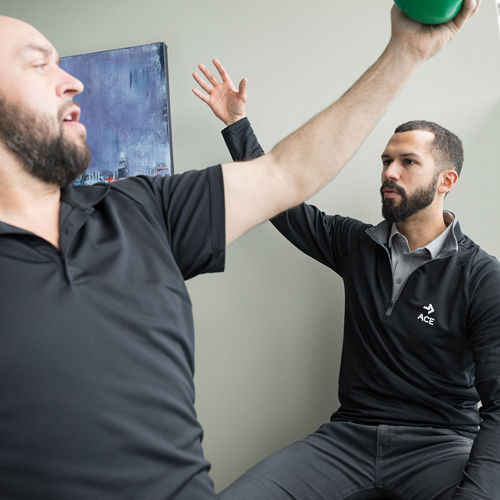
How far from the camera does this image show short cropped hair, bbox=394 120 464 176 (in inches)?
71.9

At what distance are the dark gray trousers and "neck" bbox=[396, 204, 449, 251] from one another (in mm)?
577

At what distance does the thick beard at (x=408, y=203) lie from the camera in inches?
69.6

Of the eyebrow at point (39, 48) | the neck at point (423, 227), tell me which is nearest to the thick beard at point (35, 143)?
the eyebrow at point (39, 48)

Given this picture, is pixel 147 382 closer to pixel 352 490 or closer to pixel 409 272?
pixel 352 490

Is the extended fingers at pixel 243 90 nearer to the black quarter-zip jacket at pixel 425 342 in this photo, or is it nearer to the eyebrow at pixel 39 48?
the black quarter-zip jacket at pixel 425 342

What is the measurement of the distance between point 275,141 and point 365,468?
1198 millimetres

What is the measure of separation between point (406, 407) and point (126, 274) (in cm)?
104

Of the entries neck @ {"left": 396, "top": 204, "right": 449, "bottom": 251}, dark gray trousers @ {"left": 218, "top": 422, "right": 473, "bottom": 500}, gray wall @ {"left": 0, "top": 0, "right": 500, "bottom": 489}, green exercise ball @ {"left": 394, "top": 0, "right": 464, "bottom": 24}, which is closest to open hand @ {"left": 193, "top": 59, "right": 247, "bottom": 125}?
gray wall @ {"left": 0, "top": 0, "right": 500, "bottom": 489}

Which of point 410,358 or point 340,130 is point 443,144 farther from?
point 340,130

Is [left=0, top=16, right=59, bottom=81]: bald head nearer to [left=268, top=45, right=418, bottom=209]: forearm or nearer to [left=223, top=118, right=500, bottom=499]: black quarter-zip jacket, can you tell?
[left=268, top=45, right=418, bottom=209]: forearm

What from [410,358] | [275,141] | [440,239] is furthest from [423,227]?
[275,141]

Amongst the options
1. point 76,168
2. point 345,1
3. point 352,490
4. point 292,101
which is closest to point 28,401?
point 76,168

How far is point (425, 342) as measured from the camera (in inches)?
65.1

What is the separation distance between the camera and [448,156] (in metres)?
1.85
